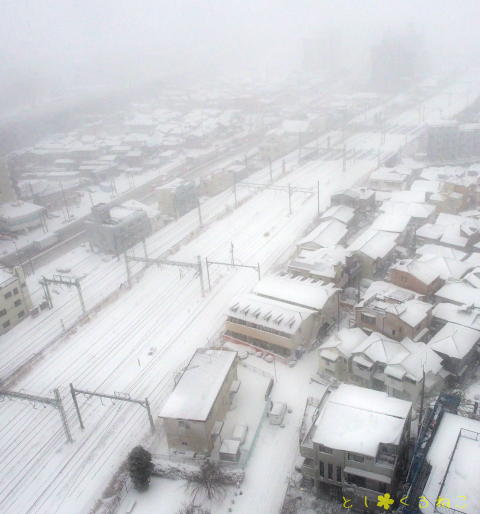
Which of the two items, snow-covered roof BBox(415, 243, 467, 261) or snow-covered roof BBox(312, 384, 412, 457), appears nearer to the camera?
snow-covered roof BBox(312, 384, 412, 457)

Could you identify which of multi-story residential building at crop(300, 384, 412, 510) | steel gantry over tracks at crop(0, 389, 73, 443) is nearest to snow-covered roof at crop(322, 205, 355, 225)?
multi-story residential building at crop(300, 384, 412, 510)

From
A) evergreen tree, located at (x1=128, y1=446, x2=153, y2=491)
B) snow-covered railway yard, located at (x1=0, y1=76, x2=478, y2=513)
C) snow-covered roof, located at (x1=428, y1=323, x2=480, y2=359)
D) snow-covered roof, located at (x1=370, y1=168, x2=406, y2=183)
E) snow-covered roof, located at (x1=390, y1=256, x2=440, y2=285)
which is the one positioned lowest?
snow-covered railway yard, located at (x1=0, y1=76, x2=478, y2=513)

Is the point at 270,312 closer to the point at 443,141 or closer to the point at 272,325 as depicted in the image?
the point at 272,325

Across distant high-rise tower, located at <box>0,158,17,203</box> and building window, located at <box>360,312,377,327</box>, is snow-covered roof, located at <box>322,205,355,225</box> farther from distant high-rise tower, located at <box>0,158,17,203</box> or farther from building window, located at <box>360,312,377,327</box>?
distant high-rise tower, located at <box>0,158,17,203</box>

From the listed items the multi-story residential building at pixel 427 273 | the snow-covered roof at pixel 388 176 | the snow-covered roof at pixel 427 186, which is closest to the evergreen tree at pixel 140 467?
the multi-story residential building at pixel 427 273

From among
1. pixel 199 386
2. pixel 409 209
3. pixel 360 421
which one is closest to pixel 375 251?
pixel 409 209

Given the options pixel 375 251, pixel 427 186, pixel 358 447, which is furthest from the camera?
pixel 427 186

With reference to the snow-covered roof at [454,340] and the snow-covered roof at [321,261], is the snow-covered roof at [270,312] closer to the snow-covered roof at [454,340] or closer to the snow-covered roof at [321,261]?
the snow-covered roof at [321,261]
